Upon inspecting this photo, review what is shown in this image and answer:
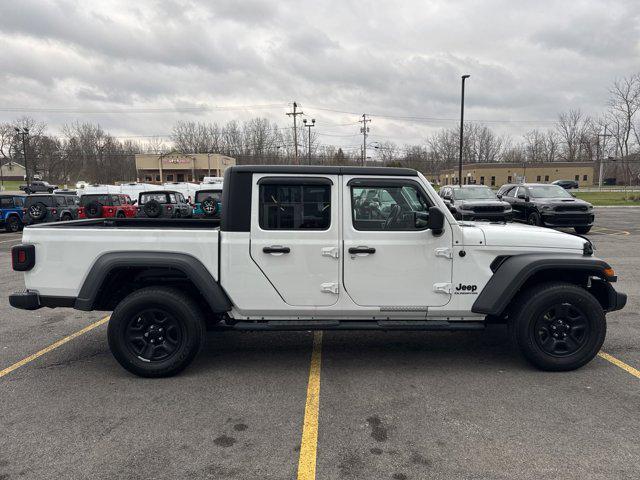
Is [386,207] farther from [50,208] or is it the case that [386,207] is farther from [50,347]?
[50,208]

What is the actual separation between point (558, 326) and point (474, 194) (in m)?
12.9

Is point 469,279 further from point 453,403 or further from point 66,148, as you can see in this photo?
point 66,148

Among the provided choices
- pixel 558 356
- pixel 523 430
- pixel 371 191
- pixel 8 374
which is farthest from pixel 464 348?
pixel 8 374

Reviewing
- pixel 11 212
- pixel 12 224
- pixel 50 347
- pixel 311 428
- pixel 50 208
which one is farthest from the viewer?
pixel 12 224

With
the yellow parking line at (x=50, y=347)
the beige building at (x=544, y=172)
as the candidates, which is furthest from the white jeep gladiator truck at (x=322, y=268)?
the beige building at (x=544, y=172)

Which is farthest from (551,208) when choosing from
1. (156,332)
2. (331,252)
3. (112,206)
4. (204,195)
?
(112,206)

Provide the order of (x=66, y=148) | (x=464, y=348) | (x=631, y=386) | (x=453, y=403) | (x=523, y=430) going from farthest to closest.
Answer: (x=66, y=148), (x=464, y=348), (x=631, y=386), (x=453, y=403), (x=523, y=430)

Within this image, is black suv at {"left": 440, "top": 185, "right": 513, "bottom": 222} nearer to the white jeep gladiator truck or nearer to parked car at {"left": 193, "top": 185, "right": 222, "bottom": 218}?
parked car at {"left": 193, "top": 185, "right": 222, "bottom": 218}

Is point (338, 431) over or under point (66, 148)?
under

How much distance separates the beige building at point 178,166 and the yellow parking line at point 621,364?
73618mm

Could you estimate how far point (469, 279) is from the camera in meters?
4.02

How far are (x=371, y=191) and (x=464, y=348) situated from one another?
2097 mm

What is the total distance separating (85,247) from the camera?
13.1 feet

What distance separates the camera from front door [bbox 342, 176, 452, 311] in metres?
3.98
